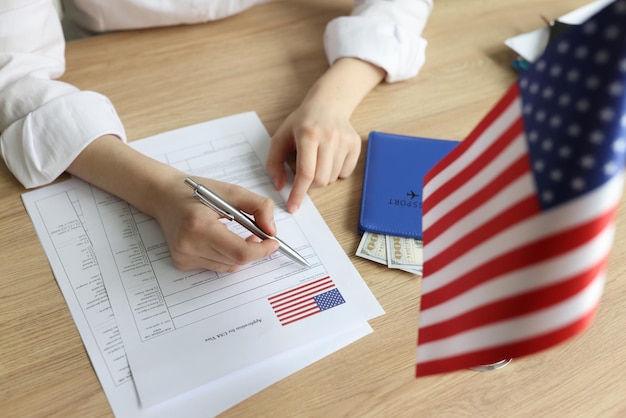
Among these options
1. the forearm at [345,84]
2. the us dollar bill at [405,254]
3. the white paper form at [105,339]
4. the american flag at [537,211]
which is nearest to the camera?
the american flag at [537,211]

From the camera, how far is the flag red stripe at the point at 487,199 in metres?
0.44

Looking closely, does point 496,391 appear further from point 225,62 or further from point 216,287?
point 225,62

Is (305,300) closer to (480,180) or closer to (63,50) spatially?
(480,180)

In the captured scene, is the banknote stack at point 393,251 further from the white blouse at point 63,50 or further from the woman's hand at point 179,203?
the white blouse at point 63,50

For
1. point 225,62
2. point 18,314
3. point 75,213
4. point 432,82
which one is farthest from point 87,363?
point 432,82

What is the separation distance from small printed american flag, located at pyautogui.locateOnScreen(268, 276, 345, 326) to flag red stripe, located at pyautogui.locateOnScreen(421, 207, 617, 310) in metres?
0.19

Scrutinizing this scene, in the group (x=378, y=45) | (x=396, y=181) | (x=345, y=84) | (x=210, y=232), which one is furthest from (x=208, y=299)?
(x=378, y=45)

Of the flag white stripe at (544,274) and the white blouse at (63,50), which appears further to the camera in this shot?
the white blouse at (63,50)

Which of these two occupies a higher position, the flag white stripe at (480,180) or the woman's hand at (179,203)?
the flag white stripe at (480,180)

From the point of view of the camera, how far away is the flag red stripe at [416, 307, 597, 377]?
44cm

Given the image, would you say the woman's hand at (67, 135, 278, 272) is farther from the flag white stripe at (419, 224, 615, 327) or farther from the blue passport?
the flag white stripe at (419, 224, 615, 327)

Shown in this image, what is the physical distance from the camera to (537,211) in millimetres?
427

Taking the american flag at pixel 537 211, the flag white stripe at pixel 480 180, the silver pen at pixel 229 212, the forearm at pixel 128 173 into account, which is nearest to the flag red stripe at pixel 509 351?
the american flag at pixel 537 211

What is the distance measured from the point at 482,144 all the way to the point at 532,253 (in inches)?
4.4
